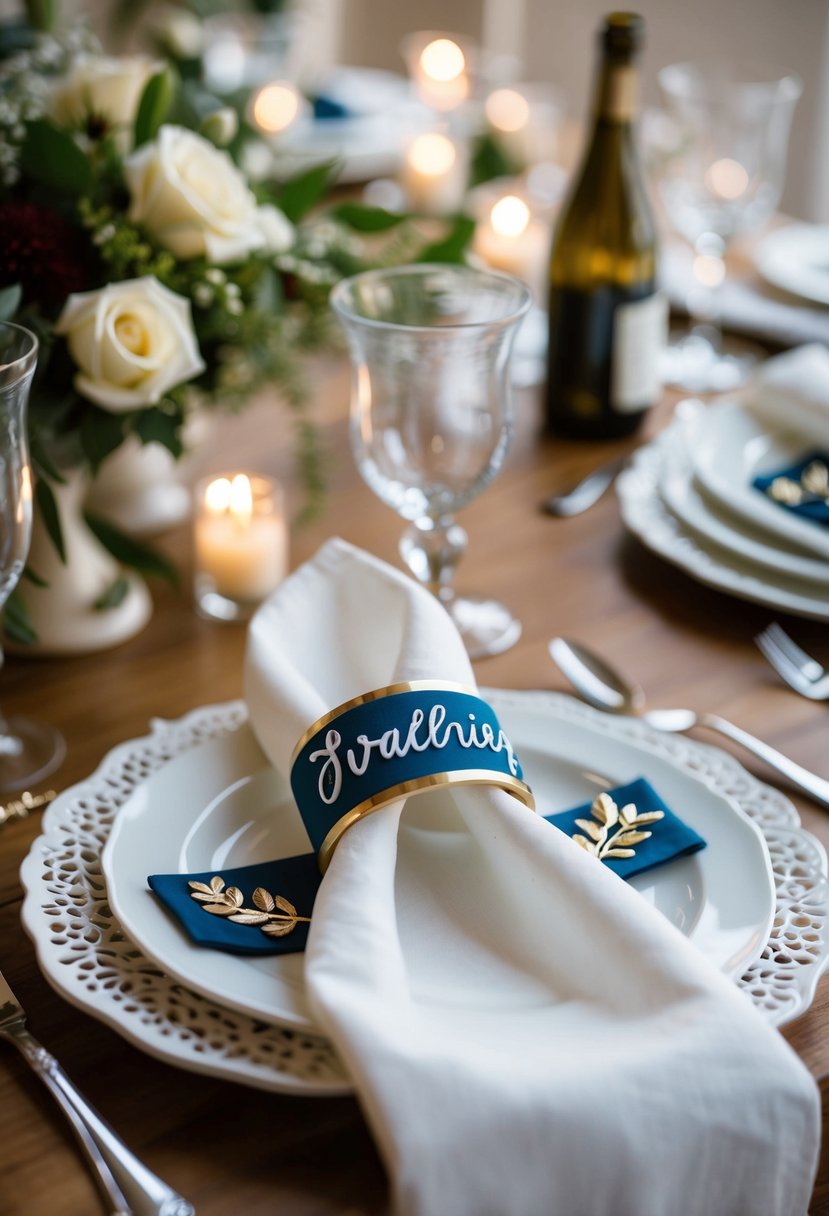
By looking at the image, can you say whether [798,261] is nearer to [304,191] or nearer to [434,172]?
[434,172]

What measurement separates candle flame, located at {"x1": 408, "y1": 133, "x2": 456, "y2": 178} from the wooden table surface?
0.50 metres

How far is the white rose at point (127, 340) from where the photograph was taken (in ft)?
2.48

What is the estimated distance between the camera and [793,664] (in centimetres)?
84

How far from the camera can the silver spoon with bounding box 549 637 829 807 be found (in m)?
0.72

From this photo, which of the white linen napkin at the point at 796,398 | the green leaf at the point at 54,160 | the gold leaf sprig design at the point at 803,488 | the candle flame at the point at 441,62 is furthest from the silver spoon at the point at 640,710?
the candle flame at the point at 441,62

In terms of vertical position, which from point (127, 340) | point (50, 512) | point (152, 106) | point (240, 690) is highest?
point (152, 106)

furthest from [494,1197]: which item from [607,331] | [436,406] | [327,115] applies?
[327,115]

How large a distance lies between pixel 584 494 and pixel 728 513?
0.49 ft

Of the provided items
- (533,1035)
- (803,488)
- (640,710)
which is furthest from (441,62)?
(533,1035)

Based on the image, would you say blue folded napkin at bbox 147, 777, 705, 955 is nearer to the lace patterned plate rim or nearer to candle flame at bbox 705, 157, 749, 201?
the lace patterned plate rim

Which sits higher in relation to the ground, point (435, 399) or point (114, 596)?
point (435, 399)

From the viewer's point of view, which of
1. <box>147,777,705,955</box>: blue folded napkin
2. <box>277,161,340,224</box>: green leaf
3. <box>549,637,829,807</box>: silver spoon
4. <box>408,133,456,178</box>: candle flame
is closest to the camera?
<box>147,777,705,955</box>: blue folded napkin

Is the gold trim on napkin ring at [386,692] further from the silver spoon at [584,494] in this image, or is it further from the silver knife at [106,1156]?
the silver spoon at [584,494]

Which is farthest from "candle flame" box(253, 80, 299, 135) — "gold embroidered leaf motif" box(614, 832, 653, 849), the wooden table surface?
"gold embroidered leaf motif" box(614, 832, 653, 849)
